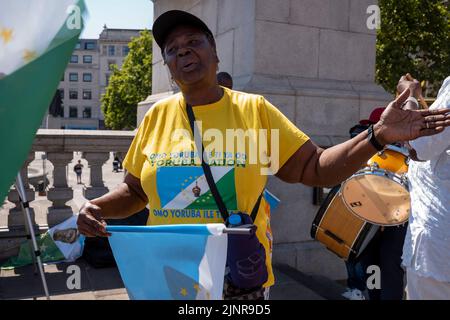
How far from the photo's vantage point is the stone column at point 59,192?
585 centimetres

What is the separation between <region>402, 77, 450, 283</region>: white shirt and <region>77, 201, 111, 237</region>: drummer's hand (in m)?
1.75

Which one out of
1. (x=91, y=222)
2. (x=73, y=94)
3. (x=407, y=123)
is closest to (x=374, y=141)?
(x=407, y=123)

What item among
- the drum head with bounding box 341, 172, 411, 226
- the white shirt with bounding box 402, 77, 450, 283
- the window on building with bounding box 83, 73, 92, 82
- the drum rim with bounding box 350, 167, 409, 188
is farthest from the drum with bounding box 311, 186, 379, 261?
the window on building with bounding box 83, 73, 92, 82

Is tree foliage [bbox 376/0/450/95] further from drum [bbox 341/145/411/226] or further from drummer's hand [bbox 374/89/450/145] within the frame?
drummer's hand [bbox 374/89/450/145]

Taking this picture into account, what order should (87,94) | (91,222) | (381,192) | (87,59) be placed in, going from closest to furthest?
(91,222) < (381,192) < (87,94) < (87,59)

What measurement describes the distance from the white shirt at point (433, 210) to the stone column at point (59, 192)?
4.39m

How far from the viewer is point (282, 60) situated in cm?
570

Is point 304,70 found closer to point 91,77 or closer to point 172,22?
point 172,22

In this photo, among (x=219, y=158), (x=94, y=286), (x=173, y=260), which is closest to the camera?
(x=173, y=260)

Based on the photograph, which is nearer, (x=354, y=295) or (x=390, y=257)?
(x=390, y=257)

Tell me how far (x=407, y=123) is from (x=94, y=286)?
3871 mm

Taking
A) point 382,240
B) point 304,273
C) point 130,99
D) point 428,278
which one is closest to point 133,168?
point 428,278

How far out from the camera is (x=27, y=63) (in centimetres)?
175
